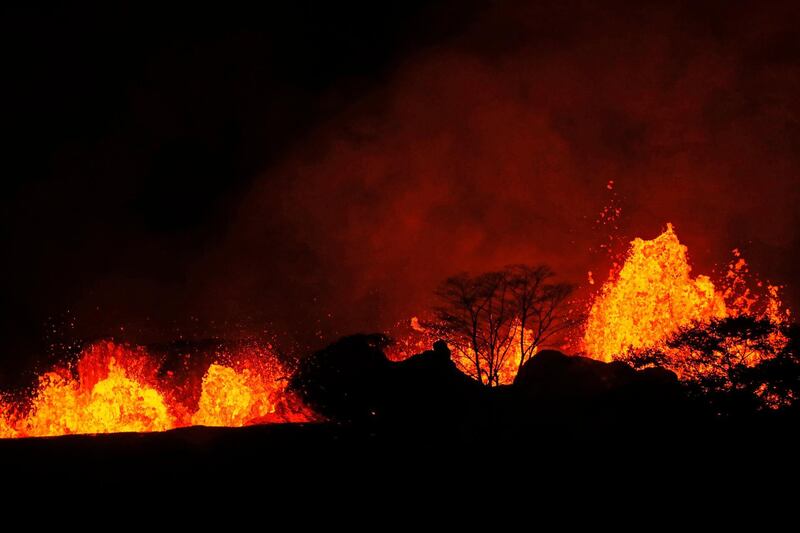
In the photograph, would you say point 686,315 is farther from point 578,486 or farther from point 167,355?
point 167,355

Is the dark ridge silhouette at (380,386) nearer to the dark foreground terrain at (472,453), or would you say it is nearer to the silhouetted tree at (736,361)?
the dark foreground terrain at (472,453)

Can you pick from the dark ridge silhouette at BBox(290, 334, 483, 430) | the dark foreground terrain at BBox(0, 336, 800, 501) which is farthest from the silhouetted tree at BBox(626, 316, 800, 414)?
the dark ridge silhouette at BBox(290, 334, 483, 430)

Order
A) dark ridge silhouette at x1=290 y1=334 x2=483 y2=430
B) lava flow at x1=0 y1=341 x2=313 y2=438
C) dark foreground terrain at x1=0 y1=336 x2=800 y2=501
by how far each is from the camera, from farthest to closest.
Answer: lava flow at x1=0 y1=341 x2=313 y2=438, dark ridge silhouette at x1=290 y1=334 x2=483 y2=430, dark foreground terrain at x1=0 y1=336 x2=800 y2=501

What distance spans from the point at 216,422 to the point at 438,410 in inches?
424

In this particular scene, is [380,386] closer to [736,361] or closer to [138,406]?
[138,406]

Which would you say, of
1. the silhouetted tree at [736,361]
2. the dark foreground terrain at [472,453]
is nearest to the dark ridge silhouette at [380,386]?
the dark foreground terrain at [472,453]

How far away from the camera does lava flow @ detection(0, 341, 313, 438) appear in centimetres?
2866

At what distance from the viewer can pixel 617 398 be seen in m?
20.9

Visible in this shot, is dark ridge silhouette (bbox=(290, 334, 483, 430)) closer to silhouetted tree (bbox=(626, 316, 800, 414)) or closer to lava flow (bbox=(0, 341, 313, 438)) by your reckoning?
lava flow (bbox=(0, 341, 313, 438))

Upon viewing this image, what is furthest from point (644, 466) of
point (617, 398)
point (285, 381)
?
point (285, 381)

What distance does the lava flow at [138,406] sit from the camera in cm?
2866

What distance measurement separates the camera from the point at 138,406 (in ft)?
98.9

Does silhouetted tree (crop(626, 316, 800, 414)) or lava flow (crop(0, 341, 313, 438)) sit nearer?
silhouetted tree (crop(626, 316, 800, 414))

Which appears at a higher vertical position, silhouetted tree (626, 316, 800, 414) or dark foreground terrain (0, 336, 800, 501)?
silhouetted tree (626, 316, 800, 414)
